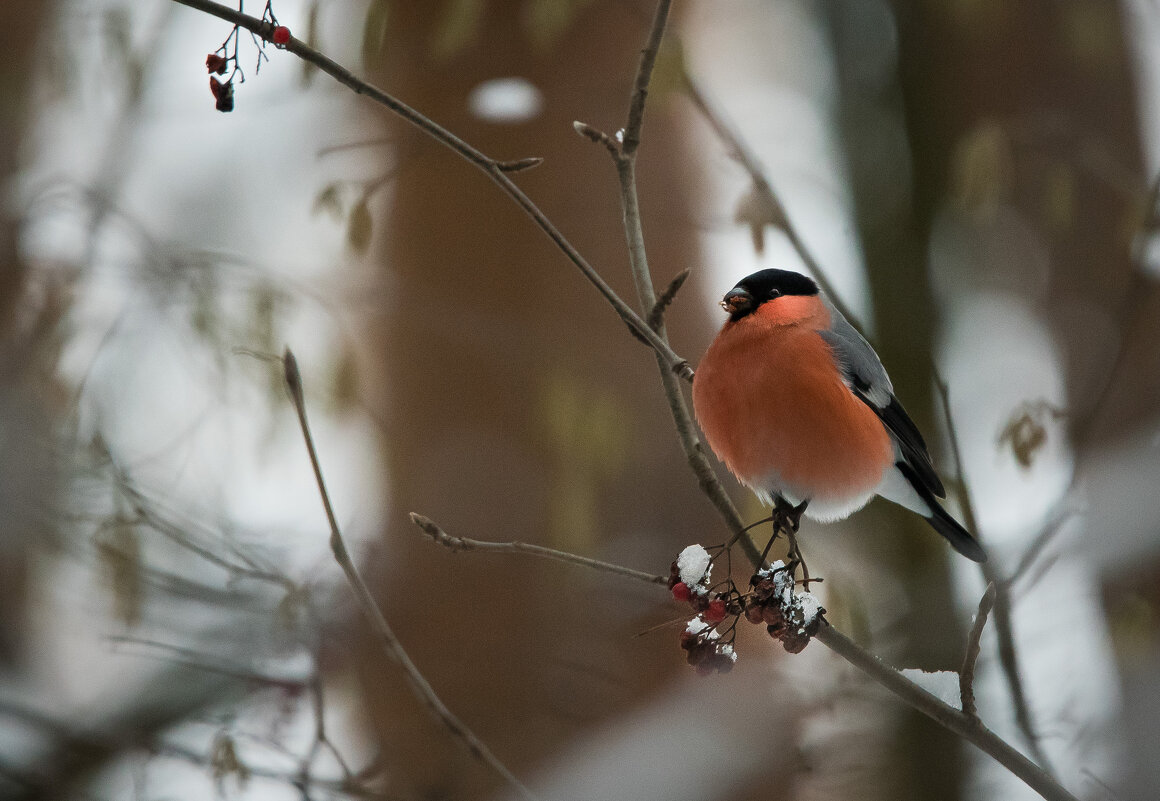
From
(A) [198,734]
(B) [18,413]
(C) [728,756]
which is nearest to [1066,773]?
(C) [728,756]

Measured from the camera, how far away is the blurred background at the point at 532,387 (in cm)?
118

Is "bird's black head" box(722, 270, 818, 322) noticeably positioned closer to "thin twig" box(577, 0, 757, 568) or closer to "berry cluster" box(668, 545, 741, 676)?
"thin twig" box(577, 0, 757, 568)

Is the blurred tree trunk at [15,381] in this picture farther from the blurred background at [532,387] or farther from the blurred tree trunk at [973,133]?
the blurred tree trunk at [973,133]

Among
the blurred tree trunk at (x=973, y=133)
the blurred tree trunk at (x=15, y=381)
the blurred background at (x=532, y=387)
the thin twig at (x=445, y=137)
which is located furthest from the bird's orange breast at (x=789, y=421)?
the blurred tree trunk at (x=15, y=381)

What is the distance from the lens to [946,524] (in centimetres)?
139

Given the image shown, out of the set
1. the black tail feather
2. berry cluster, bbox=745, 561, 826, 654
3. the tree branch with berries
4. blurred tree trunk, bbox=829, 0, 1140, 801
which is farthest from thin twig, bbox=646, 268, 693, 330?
blurred tree trunk, bbox=829, 0, 1140, 801

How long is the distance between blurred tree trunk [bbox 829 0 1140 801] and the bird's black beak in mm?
527

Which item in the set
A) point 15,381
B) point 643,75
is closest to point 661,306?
point 643,75

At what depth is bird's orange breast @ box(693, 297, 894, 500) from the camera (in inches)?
45.7

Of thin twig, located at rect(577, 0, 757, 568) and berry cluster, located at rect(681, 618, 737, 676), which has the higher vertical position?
thin twig, located at rect(577, 0, 757, 568)

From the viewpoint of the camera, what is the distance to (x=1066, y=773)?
3.36ft

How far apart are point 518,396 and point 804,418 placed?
0.77m

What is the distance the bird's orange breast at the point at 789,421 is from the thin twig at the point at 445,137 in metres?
0.29

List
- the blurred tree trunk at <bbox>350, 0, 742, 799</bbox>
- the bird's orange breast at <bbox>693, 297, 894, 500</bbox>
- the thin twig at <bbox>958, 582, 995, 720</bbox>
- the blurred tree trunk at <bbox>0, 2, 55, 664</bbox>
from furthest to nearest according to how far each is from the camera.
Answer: the blurred tree trunk at <bbox>350, 0, 742, 799</bbox> → the blurred tree trunk at <bbox>0, 2, 55, 664</bbox> → the bird's orange breast at <bbox>693, 297, 894, 500</bbox> → the thin twig at <bbox>958, 582, 995, 720</bbox>
